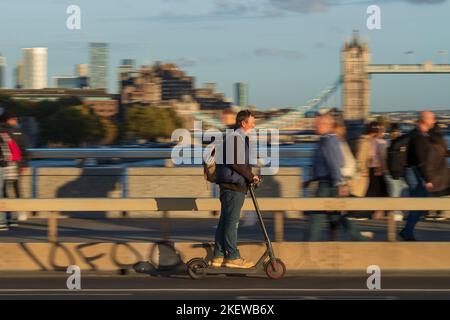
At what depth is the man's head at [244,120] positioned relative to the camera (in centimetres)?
1049

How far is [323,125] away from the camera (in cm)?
1186

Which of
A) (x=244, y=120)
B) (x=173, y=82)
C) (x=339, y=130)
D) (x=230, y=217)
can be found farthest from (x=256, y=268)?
(x=173, y=82)

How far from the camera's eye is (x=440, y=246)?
11180 mm

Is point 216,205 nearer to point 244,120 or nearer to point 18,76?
point 244,120

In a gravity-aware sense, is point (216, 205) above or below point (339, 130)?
below

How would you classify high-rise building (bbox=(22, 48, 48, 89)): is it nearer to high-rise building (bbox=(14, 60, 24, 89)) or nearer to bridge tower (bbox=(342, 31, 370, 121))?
high-rise building (bbox=(14, 60, 24, 89))

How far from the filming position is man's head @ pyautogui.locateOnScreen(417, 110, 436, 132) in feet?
42.3

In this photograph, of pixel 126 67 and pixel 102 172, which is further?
pixel 126 67

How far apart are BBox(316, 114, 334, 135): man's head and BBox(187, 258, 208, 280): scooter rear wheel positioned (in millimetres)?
2285

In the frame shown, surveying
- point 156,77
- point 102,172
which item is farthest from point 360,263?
point 156,77

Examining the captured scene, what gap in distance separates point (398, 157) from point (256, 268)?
3.66 meters

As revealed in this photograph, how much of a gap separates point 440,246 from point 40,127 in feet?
381

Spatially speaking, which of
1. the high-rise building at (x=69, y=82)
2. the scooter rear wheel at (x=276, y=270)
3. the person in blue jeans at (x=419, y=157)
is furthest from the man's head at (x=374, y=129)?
the high-rise building at (x=69, y=82)
